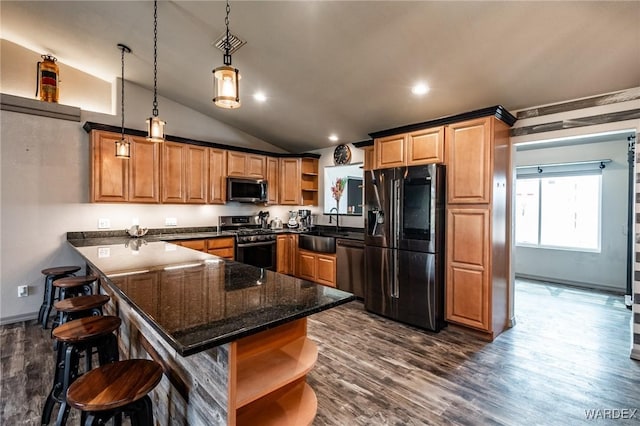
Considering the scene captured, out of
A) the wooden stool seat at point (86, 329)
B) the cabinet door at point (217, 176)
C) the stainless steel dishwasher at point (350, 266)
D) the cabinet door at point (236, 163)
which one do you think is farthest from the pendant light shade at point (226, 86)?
the cabinet door at point (236, 163)

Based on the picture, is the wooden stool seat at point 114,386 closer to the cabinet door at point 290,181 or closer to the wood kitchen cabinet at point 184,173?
the wood kitchen cabinet at point 184,173

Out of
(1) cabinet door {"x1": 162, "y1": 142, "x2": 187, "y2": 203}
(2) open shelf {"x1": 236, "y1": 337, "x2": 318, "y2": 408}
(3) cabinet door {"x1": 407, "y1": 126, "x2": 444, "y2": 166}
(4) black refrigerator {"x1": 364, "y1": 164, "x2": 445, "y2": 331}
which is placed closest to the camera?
(2) open shelf {"x1": 236, "y1": 337, "x2": 318, "y2": 408}

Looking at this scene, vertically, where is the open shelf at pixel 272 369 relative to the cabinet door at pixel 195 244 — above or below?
below

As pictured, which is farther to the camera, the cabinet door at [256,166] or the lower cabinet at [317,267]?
the cabinet door at [256,166]

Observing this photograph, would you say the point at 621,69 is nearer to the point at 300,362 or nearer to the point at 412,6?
the point at 412,6

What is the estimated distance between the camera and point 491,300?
301 centimetres

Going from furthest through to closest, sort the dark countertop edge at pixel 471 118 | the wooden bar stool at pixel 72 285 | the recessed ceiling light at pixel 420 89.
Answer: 1. the recessed ceiling light at pixel 420 89
2. the dark countertop edge at pixel 471 118
3. the wooden bar stool at pixel 72 285

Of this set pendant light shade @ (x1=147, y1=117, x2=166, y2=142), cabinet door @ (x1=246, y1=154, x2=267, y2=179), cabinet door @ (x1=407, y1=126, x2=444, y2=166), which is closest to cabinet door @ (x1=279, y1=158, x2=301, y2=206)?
cabinet door @ (x1=246, y1=154, x2=267, y2=179)

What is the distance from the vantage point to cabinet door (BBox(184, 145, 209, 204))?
441cm

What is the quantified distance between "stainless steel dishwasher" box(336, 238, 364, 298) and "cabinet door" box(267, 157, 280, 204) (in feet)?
5.28

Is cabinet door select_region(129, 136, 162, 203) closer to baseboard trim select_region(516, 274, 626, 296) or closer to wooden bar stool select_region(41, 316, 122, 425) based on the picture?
wooden bar stool select_region(41, 316, 122, 425)

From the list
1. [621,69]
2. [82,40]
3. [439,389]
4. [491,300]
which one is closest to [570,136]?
[621,69]

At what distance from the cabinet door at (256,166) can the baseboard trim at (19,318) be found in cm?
329

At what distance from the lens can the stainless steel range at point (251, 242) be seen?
454 cm
